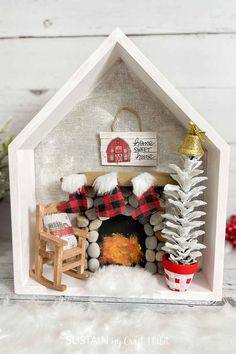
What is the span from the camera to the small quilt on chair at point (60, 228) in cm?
93

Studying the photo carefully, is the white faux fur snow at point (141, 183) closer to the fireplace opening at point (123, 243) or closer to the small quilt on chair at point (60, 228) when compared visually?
the fireplace opening at point (123, 243)

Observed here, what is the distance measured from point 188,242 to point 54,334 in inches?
14.0

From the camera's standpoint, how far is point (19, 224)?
33.4 inches

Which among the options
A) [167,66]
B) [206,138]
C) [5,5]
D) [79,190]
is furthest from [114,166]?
[5,5]

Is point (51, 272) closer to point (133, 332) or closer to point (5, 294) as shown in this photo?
point (5, 294)

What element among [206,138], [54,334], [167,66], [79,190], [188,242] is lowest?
[54,334]

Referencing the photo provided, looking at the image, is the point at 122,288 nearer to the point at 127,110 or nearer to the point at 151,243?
the point at 151,243

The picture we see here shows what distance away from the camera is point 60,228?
0.93 m

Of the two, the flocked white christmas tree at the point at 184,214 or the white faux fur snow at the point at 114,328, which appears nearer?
the white faux fur snow at the point at 114,328

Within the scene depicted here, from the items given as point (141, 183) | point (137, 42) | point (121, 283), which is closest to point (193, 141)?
point (141, 183)

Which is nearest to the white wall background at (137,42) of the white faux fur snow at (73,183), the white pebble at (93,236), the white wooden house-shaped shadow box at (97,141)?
the white wooden house-shaped shadow box at (97,141)

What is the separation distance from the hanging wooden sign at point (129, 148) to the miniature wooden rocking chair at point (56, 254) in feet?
0.67

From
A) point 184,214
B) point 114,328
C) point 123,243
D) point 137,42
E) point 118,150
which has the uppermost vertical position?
point 137,42

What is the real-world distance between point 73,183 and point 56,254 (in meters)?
0.18
